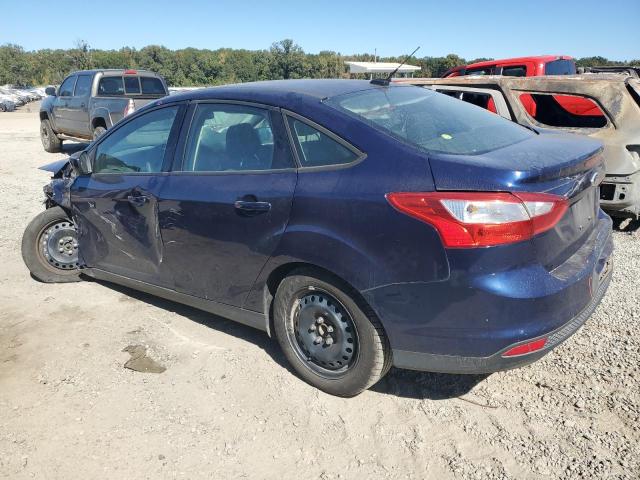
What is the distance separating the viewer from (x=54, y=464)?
2549 millimetres

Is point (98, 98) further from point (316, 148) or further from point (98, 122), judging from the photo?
point (316, 148)

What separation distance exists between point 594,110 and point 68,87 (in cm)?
1145

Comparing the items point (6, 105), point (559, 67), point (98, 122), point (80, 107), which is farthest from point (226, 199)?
point (6, 105)

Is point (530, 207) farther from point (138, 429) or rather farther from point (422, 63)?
point (422, 63)

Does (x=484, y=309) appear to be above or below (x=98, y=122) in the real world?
below

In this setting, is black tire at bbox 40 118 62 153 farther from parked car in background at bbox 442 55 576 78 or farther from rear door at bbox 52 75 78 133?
parked car in background at bbox 442 55 576 78

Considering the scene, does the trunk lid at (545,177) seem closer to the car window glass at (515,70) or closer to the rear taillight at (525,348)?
the rear taillight at (525,348)

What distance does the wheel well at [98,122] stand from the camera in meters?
11.6

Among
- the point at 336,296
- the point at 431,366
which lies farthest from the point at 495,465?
the point at 336,296

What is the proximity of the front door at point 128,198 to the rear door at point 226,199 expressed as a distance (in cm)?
14

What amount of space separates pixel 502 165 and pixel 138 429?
2269 millimetres

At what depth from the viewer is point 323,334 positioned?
2.93 meters

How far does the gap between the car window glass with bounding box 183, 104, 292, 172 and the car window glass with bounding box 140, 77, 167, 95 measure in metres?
9.82

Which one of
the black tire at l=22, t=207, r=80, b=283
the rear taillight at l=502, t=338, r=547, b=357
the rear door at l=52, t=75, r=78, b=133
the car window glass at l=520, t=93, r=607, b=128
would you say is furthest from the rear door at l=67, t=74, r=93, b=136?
the rear taillight at l=502, t=338, r=547, b=357
